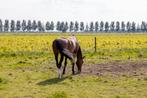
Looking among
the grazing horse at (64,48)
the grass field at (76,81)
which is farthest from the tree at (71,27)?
the grazing horse at (64,48)

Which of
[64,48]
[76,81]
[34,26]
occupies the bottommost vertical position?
[34,26]

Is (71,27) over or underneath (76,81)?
underneath

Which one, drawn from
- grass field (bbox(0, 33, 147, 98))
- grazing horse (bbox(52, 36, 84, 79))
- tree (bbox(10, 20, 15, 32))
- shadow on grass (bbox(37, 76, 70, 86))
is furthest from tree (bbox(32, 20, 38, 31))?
shadow on grass (bbox(37, 76, 70, 86))

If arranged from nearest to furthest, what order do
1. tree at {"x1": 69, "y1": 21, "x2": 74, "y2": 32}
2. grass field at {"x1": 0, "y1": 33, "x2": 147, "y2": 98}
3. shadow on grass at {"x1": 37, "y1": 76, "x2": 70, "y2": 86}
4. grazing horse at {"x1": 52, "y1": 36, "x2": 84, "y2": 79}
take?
grass field at {"x1": 0, "y1": 33, "x2": 147, "y2": 98} → shadow on grass at {"x1": 37, "y1": 76, "x2": 70, "y2": 86} → grazing horse at {"x1": 52, "y1": 36, "x2": 84, "y2": 79} → tree at {"x1": 69, "y1": 21, "x2": 74, "y2": 32}

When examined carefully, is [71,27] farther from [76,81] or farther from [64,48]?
[76,81]

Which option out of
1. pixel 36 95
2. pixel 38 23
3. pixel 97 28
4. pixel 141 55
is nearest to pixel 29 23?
pixel 38 23

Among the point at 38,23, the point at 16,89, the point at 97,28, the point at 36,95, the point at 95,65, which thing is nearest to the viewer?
the point at 36,95

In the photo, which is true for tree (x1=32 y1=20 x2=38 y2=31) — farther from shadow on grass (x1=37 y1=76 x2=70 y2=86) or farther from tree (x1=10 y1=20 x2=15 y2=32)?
shadow on grass (x1=37 y1=76 x2=70 y2=86)

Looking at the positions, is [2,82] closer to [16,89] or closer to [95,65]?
[16,89]

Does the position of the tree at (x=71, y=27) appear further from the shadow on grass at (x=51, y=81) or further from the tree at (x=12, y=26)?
the shadow on grass at (x=51, y=81)

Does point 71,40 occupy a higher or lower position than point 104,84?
higher

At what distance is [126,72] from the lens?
18188mm

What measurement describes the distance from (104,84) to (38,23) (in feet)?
559

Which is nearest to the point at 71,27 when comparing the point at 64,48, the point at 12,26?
the point at 12,26
